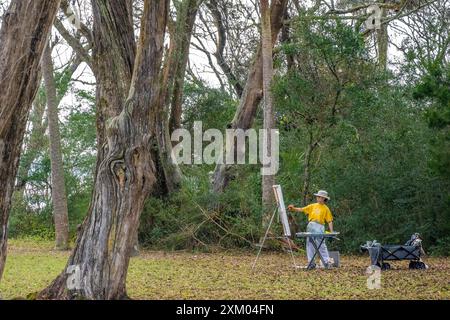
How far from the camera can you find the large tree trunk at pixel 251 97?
27494 millimetres

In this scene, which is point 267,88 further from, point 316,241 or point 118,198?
→ point 118,198

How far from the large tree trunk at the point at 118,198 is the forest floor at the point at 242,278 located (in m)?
1.43

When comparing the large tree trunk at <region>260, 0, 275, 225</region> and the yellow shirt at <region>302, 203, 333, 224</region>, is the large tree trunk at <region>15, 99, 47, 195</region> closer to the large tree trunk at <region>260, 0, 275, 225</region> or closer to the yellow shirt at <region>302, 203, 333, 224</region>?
the large tree trunk at <region>260, 0, 275, 225</region>

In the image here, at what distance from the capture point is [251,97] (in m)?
28.2

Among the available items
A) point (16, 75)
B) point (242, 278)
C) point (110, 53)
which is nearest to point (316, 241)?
point (242, 278)

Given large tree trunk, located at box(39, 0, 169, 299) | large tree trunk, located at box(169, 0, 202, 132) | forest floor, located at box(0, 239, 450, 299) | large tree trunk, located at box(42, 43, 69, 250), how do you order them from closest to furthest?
large tree trunk, located at box(39, 0, 169, 299)
forest floor, located at box(0, 239, 450, 299)
large tree trunk, located at box(169, 0, 202, 132)
large tree trunk, located at box(42, 43, 69, 250)

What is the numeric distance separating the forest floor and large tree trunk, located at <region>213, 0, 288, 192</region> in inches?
170

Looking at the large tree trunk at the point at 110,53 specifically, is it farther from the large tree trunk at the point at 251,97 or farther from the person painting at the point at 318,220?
the large tree trunk at the point at 251,97

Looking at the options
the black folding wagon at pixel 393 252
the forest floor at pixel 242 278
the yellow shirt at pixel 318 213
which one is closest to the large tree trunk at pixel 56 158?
the forest floor at pixel 242 278

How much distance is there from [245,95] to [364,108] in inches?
234

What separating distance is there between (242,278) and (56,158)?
12.0 meters

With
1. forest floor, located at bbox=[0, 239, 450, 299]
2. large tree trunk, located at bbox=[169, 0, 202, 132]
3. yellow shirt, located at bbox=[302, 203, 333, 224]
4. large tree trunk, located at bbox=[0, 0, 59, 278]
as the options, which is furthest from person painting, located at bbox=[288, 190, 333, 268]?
large tree trunk, located at bbox=[169, 0, 202, 132]

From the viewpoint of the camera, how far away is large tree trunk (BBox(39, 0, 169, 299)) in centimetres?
1237

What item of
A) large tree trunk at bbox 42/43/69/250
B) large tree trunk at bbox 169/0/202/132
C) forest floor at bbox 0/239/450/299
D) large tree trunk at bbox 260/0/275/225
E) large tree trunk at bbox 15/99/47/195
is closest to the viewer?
forest floor at bbox 0/239/450/299
